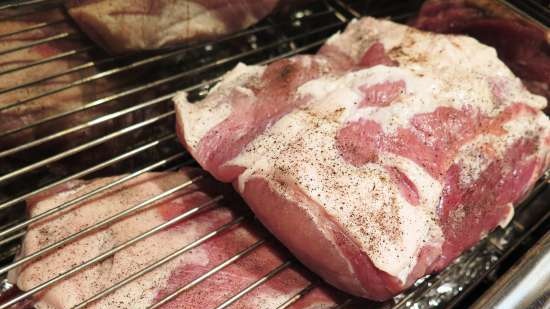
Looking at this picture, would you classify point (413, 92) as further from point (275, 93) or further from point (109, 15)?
point (109, 15)

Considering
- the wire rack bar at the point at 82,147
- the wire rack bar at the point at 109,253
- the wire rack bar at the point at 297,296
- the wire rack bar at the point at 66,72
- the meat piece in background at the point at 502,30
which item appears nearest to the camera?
the wire rack bar at the point at 109,253

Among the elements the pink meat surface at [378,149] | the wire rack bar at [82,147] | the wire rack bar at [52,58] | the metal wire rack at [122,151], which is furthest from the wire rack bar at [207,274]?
the wire rack bar at [52,58]

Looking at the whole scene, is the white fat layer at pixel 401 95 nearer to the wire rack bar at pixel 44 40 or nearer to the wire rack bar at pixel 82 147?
the wire rack bar at pixel 82 147

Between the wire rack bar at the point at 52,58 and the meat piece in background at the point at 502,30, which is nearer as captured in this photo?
the wire rack bar at the point at 52,58

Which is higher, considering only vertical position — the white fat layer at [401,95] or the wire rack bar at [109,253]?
the white fat layer at [401,95]

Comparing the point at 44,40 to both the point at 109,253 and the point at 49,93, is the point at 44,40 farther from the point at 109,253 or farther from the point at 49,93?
the point at 109,253

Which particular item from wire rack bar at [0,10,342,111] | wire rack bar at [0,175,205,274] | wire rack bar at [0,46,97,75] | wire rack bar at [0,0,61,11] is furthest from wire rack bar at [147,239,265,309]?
wire rack bar at [0,0,61,11]

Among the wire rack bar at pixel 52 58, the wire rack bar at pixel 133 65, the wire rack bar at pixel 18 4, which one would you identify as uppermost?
the wire rack bar at pixel 18 4
